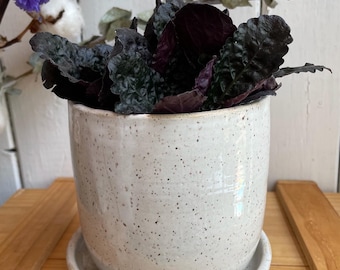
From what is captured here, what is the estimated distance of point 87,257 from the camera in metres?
0.35

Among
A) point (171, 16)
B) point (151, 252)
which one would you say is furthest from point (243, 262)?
point (171, 16)

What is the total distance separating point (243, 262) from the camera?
30 centimetres

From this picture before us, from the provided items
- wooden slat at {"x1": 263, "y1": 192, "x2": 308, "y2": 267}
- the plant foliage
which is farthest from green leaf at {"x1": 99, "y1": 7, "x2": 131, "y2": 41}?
wooden slat at {"x1": 263, "y1": 192, "x2": 308, "y2": 267}

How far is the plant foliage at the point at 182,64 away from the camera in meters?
0.25

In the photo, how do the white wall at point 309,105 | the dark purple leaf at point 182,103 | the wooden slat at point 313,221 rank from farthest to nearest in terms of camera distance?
the white wall at point 309,105, the wooden slat at point 313,221, the dark purple leaf at point 182,103

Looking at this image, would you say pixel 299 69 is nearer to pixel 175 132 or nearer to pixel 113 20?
pixel 175 132

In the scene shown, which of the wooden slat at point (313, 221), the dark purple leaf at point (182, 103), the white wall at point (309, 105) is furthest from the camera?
the white wall at point (309, 105)

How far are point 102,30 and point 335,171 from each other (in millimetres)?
328

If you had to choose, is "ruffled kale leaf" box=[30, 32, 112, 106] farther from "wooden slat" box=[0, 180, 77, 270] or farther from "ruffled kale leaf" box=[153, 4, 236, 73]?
"wooden slat" box=[0, 180, 77, 270]

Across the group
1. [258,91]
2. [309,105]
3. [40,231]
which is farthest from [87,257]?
[309,105]

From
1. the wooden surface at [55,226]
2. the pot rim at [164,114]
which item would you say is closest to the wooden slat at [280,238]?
the wooden surface at [55,226]

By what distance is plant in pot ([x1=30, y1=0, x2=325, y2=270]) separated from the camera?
0.25 meters

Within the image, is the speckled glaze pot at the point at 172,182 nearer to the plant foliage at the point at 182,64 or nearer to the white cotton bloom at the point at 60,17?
the plant foliage at the point at 182,64

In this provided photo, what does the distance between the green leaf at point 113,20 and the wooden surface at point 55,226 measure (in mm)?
199
